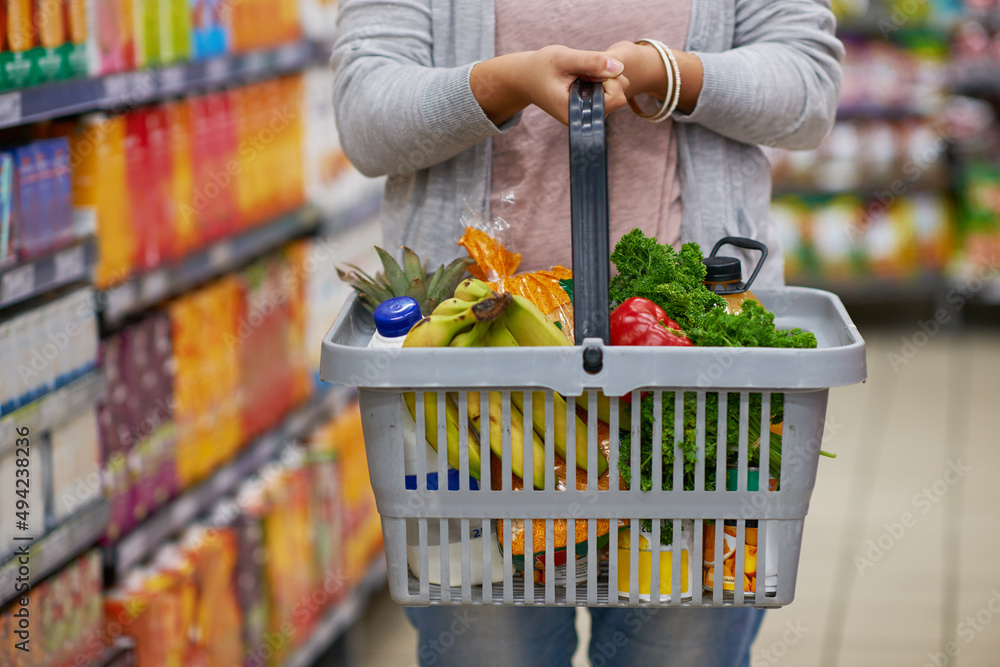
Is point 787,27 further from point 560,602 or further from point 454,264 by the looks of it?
point 560,602

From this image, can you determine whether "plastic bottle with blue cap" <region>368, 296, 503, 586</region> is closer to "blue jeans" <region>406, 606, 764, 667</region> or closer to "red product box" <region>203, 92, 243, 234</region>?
"blue jeans" <region>406, 606, 764, 667</region>

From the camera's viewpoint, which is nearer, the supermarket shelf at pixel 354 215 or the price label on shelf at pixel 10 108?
the price label on shelf at pixel 10 108

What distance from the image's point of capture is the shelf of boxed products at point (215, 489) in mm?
2072

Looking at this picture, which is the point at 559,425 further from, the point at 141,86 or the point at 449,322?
the point at 141,86

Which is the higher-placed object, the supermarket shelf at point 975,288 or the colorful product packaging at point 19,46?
the colorful product packaging at point 19,46

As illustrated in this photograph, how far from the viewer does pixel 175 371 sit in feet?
7.36

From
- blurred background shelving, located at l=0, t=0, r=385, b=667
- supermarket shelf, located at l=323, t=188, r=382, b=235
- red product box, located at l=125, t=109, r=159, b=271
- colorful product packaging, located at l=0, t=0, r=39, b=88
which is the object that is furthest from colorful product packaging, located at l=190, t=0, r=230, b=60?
supermarket shelf, located at l=323, t=188, r=382, b=235

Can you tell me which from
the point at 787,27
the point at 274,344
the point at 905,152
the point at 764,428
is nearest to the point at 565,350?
the point at 764,428

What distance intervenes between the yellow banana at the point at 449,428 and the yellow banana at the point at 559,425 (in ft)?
0.20

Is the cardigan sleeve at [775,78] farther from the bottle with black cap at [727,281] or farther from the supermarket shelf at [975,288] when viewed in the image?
the supermarket shelf at [975,288]

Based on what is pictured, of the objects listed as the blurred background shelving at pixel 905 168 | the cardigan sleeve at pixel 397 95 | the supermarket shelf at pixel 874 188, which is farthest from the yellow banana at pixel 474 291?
the supermarket shelf at pixel 874 188

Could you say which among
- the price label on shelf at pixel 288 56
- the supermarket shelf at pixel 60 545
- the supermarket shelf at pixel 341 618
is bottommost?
the supermarket shelf at pixel 341 618

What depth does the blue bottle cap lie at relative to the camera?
3.45ft

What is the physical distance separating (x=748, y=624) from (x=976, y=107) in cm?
471
